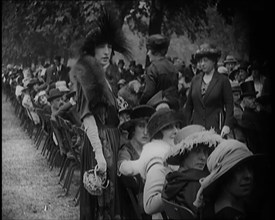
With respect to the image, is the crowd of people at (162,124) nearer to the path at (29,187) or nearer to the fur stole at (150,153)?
the fur stole at (150,153)

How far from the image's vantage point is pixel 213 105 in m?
4.27

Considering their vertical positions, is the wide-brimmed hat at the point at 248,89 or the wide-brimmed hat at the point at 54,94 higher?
the wide-brimmed hat at the point at 248,89

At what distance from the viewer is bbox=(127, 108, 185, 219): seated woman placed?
4.18 meters

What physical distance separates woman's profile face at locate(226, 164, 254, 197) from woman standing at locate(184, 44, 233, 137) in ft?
1.17

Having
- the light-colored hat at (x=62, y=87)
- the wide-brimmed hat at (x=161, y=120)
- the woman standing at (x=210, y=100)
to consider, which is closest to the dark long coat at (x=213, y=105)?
the woman standing at (x=210, y=100)

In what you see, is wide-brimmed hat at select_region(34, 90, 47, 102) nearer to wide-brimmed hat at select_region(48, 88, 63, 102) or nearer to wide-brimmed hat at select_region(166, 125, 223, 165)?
wide-brimmed hat at select_region(48, 88, 63, 102)

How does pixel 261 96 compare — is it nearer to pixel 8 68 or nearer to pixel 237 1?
pixel 237 1

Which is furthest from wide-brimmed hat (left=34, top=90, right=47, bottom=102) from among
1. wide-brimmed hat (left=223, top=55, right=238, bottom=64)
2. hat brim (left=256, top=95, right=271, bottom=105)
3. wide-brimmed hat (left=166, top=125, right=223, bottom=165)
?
hat brim (left=256, top=95, right=271, bottom=105)

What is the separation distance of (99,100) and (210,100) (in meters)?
0.82

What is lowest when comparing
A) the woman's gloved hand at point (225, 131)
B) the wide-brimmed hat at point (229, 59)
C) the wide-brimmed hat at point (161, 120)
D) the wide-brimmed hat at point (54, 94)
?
the woman's gloved hand at point (225, 131)

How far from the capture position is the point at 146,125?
427 centimetres

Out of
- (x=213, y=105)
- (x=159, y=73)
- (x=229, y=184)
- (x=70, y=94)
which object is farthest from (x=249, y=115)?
(x=70, y=94)

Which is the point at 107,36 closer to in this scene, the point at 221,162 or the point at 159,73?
the point at 159,73

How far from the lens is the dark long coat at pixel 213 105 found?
4246mm
